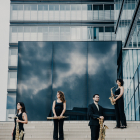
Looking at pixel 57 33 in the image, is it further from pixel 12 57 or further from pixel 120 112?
pixel 120 112

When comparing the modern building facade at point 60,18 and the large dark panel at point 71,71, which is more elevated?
the modern building facade at point 60,18

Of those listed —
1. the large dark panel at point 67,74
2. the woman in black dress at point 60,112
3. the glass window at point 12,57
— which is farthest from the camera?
the glass window at point 12,57

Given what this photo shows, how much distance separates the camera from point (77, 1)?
29781 mm

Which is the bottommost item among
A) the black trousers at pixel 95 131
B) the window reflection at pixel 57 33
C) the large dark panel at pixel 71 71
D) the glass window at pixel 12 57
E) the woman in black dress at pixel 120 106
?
the black trousers at pixel 95 131

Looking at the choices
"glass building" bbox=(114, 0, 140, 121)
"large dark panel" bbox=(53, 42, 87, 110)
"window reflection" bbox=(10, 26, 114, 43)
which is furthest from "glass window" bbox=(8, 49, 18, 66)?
"large dark panel" bbox=(53, 42, 87, 110)

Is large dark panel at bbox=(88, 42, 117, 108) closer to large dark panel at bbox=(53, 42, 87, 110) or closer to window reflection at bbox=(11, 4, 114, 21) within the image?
large dark panel at bbox=(53, 42, 87, 110)

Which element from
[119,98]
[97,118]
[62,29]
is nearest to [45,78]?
[119,98]

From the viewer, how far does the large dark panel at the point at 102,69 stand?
14.7 metres

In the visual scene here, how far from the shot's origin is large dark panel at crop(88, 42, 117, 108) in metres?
14.7

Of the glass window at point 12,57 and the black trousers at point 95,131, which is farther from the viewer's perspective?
the glass window at point 12,57

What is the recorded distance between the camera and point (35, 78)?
1507 centimetres

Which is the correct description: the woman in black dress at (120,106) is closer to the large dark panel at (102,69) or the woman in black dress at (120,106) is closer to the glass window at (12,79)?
the large dark panel at (102,69)

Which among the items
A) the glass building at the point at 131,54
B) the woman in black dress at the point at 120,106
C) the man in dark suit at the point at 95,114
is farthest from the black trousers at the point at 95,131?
the glass building at the point at 131,54

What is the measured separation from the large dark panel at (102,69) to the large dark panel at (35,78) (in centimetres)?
221
